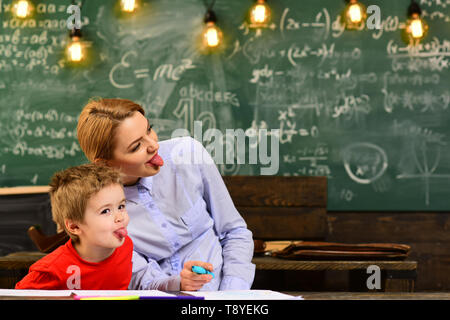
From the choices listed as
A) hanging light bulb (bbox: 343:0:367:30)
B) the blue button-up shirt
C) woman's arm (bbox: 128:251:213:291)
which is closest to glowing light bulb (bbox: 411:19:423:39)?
hanging light bulb (bbox: 343:0:367:30)

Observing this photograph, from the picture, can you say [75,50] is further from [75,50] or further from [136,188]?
[136,188]

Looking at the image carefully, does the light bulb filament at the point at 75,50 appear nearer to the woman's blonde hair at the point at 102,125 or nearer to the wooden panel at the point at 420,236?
the wooden panel at the point at 420,236

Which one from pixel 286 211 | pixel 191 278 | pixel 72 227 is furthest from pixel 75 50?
pixel 191 278

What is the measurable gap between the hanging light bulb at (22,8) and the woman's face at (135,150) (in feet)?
9.95

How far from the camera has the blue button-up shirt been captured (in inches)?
68.3

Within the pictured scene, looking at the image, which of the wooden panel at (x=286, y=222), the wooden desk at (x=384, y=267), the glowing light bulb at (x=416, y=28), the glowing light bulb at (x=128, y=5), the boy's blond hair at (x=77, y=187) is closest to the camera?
the boy's blond hair at (x=77, y=187)

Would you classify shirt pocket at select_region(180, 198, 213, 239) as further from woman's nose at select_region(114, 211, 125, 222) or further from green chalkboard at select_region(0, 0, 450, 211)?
green chalkboard at select_region(0, 0, 450, 211)

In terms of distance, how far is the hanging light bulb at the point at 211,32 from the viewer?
13.3 feet

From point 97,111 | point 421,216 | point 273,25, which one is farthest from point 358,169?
point 97,111

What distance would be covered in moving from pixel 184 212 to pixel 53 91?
287cm

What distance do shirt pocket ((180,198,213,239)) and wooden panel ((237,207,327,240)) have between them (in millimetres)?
2052

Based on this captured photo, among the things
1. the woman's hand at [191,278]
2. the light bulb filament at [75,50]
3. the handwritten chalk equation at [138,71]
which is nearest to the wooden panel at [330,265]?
the woman's hand at [191,278]

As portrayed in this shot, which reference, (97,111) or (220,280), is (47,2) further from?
(220,280)

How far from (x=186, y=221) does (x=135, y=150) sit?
1.01ft
